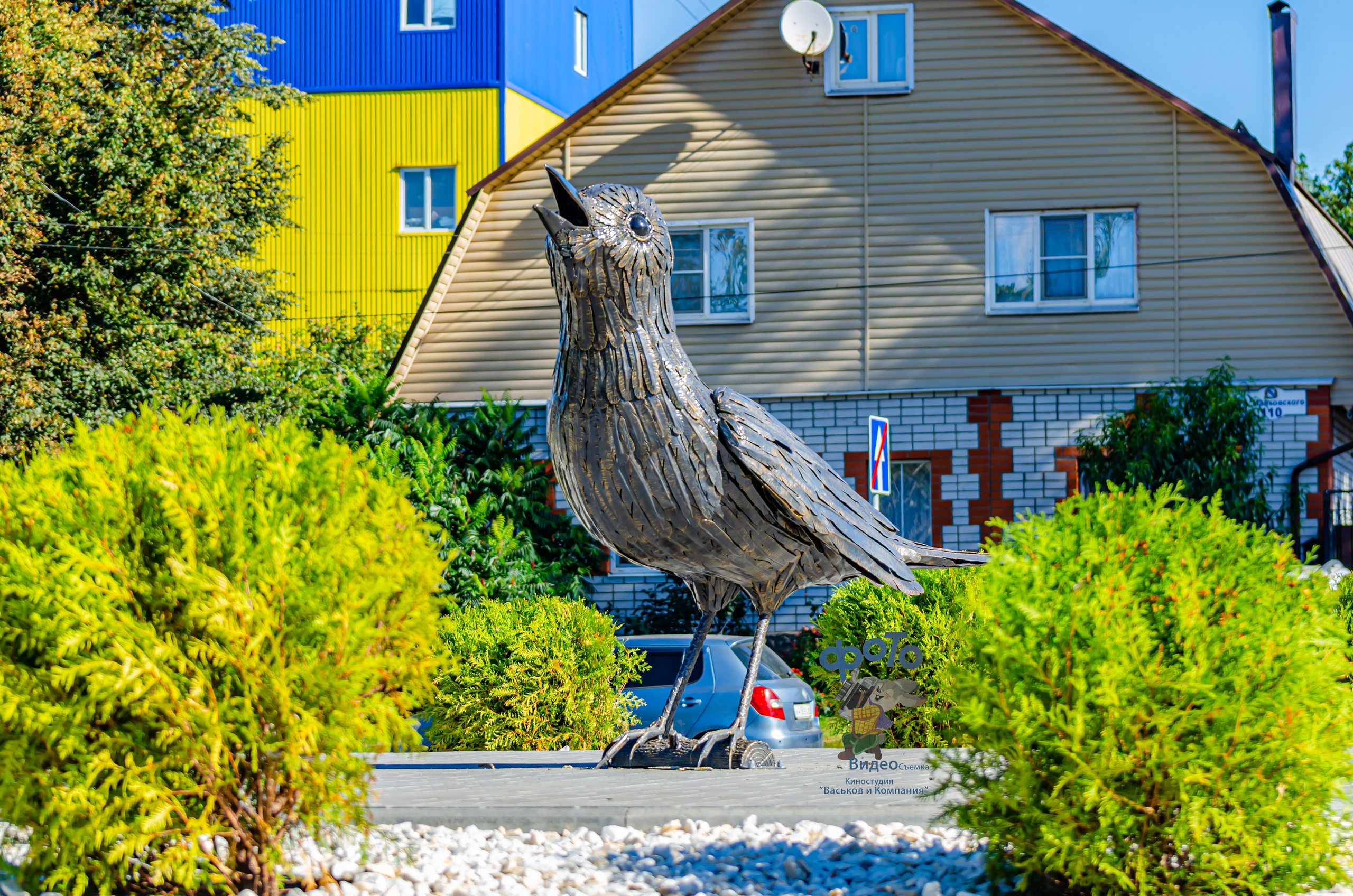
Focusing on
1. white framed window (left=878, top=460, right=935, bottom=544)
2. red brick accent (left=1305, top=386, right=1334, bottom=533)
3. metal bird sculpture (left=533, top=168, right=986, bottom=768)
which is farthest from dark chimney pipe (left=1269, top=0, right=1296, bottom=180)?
metal bird sculpture (left=533, top=168, right=986, bottom=768)

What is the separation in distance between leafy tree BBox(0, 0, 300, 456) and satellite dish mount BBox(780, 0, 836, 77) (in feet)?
35.1

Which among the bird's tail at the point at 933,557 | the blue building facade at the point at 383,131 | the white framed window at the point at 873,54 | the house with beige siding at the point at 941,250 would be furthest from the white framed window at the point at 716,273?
the blue building facade at the point at 383,131

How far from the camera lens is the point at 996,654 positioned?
4.12m

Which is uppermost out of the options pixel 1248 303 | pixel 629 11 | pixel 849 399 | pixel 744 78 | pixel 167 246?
pixel 629 11

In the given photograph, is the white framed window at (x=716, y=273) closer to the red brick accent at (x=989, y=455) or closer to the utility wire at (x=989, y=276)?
the utility wire at (x=989, y=276)

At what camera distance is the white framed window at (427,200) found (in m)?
29.5

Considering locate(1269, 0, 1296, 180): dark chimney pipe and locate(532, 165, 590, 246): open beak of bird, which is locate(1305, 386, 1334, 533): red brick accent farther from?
locate(532, 165, 590, 246): open beak of bird

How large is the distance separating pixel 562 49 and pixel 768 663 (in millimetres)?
24714

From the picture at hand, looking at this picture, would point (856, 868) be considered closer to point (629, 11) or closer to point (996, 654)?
point (996, 654)

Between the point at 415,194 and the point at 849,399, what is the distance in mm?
15510

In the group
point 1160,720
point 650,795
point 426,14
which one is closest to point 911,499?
point 650,795

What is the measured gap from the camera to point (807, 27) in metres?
17.2

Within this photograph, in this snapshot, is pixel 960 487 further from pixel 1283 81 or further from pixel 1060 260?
pixel 1283 81

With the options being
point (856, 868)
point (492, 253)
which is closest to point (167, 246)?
point (492, 253)
